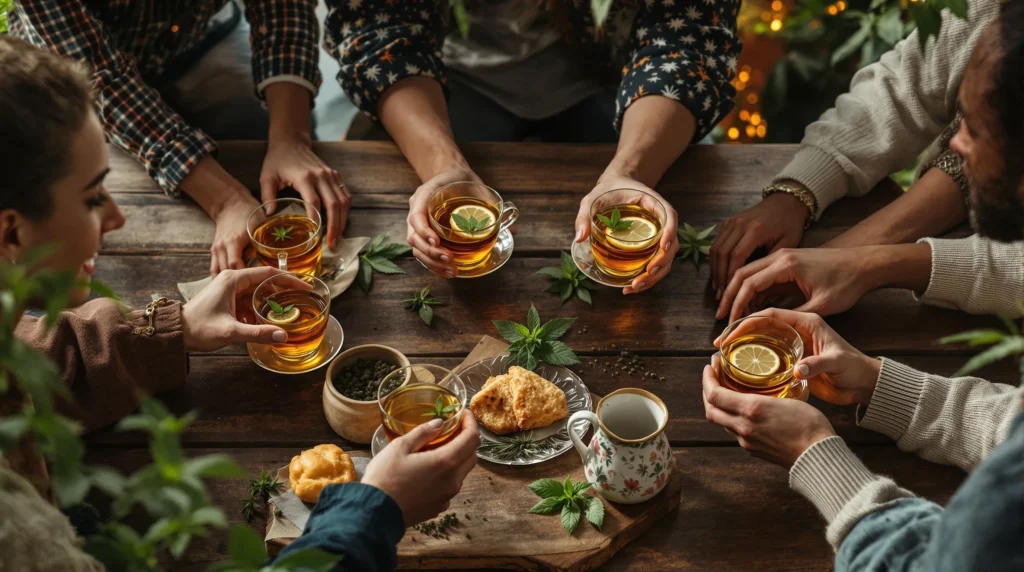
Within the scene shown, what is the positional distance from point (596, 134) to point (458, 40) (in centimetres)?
54

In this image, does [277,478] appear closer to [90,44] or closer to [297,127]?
[297,127]

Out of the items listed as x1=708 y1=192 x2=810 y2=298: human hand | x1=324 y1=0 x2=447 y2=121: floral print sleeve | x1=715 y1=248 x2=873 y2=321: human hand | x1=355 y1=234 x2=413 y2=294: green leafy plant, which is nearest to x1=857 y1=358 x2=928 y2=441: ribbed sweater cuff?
x1=715 y1=248 x2=873 y2=321: human hand

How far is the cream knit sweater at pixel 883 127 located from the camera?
198 cm

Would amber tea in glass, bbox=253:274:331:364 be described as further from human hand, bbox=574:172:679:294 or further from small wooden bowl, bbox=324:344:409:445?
human hand, bbox=574:172:679:294

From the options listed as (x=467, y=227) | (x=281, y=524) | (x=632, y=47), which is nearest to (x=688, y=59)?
(x=632, y=47)

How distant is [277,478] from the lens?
4.91 ft

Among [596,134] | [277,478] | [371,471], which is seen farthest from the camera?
[596,134]

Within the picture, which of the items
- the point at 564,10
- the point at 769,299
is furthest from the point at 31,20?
the point at 769,299

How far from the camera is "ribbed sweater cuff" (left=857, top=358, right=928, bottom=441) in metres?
1.53

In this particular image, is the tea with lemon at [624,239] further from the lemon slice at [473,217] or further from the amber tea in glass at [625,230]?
the lemon slice at [473,217]

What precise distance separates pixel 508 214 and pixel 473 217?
0.43 ft

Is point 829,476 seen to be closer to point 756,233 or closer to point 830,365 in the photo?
point 830,365

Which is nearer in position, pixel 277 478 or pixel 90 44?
pixel 277 478

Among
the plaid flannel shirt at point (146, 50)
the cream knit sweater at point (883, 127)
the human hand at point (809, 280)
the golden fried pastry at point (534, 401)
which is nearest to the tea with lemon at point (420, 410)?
the golden fried pastry at point (534, 401)
